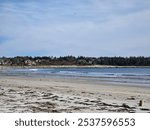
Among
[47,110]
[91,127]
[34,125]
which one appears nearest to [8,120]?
[34,125]

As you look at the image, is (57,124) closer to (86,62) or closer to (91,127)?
(91,127)

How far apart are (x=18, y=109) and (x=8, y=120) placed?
317 centimetres

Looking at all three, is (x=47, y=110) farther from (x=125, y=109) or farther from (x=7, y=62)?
(x=7, y=62)

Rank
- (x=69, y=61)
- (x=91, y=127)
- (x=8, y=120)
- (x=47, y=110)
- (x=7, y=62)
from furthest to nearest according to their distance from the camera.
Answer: (x=69, y=61)
(x=7, y=62)
(x=47, y=110)
(x=8, y=120)
(x=91, y=127)

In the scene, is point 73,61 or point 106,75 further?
point 73,61

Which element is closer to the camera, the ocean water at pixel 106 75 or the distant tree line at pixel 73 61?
the ocean water at pixel 106 75

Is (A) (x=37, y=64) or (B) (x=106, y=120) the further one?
(A) (x=37, y=64)

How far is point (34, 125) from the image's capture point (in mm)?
6812

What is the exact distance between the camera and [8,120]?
7.30m

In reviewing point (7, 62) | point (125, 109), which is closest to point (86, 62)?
point (7, 62)

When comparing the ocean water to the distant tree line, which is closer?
the ocean water

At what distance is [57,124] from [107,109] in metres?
4.28

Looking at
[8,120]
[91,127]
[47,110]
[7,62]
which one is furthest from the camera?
[7,62]

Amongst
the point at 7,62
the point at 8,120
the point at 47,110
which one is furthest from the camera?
the point at 7,62
